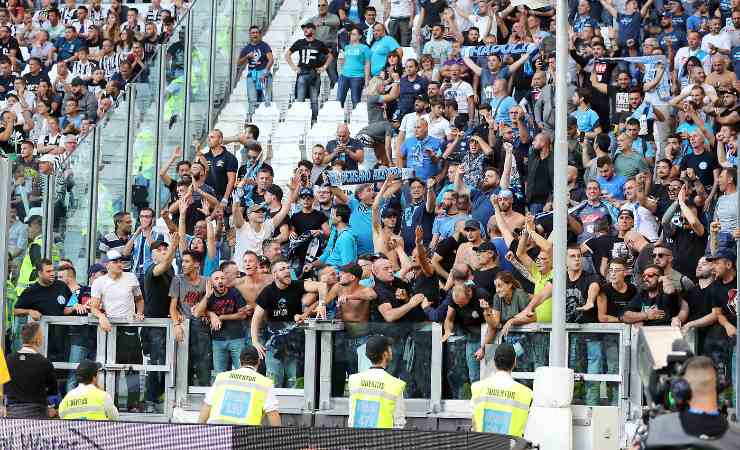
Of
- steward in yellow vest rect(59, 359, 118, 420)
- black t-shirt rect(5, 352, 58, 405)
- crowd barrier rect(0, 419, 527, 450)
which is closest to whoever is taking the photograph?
crowd barrier rect(0, 419, 527, 450)

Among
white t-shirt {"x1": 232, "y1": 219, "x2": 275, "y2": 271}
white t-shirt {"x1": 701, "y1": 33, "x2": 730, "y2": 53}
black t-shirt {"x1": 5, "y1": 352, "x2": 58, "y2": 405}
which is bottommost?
black t-shirt {"x1": 5, "y1": 352, "x2": 58, "y2": 405}

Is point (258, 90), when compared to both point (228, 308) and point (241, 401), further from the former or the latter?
point (241, 401)

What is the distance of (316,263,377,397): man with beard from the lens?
17.3 m

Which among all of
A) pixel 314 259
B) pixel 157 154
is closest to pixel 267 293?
pixel 314 259

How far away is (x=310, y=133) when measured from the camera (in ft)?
77.2

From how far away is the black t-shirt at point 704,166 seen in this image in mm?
18953

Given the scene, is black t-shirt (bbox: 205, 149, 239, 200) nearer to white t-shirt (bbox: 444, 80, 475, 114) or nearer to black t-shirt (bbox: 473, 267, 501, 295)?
white t-shirt (bbox: 444, 80, 475, 114)

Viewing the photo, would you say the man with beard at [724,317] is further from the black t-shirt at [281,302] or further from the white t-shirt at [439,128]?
the white t-shirt at [439,128]

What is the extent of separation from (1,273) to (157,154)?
9.04 meters

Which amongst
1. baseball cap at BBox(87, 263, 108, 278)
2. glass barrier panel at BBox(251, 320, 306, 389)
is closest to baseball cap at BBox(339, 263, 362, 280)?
glass barrier panel at BBox(251, 320, 306, 389)

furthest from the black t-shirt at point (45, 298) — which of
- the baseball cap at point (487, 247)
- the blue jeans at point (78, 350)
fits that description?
the baseball cap at point (487, 247)

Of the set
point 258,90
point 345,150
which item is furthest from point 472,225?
point 258,90

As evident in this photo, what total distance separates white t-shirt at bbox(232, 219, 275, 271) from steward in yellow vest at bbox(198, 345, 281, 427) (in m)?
7.10

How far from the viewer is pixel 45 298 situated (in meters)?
19.0
